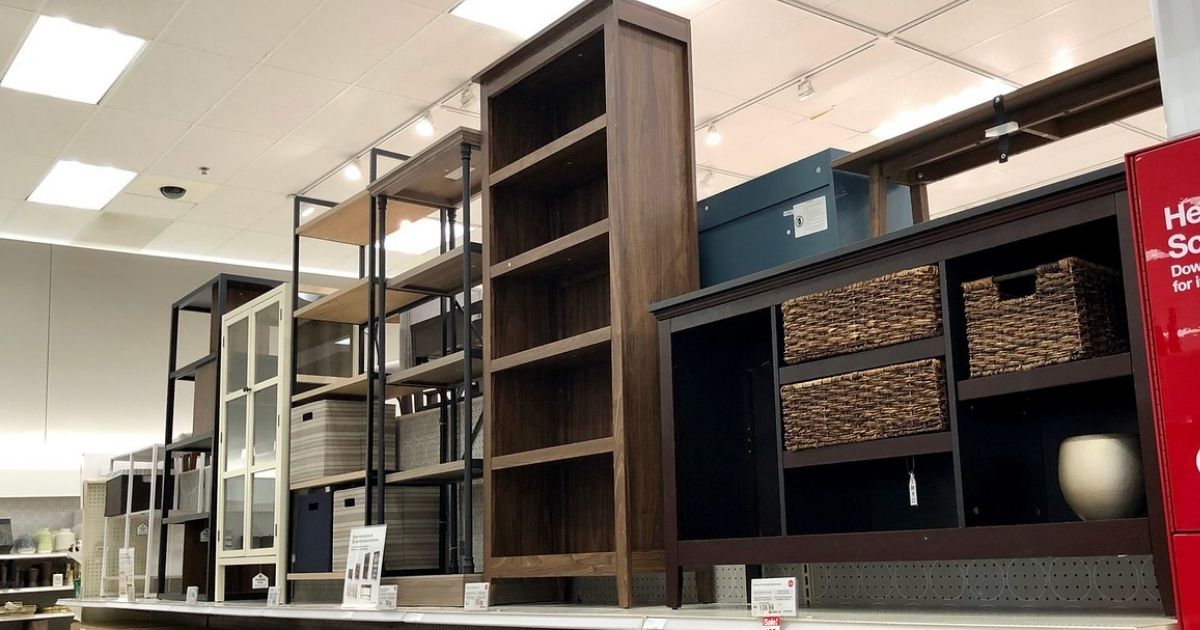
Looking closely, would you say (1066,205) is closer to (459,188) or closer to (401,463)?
(459,188)

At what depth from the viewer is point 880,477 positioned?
8.30 ft

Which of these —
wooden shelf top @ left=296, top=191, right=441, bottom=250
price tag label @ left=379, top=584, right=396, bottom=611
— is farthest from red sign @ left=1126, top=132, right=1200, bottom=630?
wooden shelf top @ left=296, top=191, right=441, bottom=250

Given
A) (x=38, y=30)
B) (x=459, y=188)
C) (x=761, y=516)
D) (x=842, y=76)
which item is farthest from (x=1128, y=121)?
(x=38, y=30)

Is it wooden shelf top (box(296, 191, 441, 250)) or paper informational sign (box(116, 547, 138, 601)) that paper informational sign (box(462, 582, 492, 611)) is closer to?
wooden shelf top (box(296, 191, 441, 250))

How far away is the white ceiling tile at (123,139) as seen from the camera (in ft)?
22.4

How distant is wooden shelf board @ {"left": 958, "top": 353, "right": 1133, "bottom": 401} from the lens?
182 centimetres

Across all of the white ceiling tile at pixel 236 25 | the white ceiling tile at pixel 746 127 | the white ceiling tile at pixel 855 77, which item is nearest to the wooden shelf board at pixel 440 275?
the white ceiling tile at pixel 236 25

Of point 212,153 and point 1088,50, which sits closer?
point 1088,50

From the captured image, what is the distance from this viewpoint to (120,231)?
30.4 feet

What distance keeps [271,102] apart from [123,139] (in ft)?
3.94

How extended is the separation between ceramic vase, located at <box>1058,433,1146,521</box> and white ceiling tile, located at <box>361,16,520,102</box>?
4.50 m

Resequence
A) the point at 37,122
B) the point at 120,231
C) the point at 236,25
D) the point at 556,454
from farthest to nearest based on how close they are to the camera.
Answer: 1. the point at 120,231
2. the point at 37,122
3. the point at 236,25
4. the point at 556,454

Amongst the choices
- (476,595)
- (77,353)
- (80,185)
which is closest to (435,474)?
(476,595)

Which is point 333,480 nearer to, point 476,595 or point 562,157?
point 476,595
